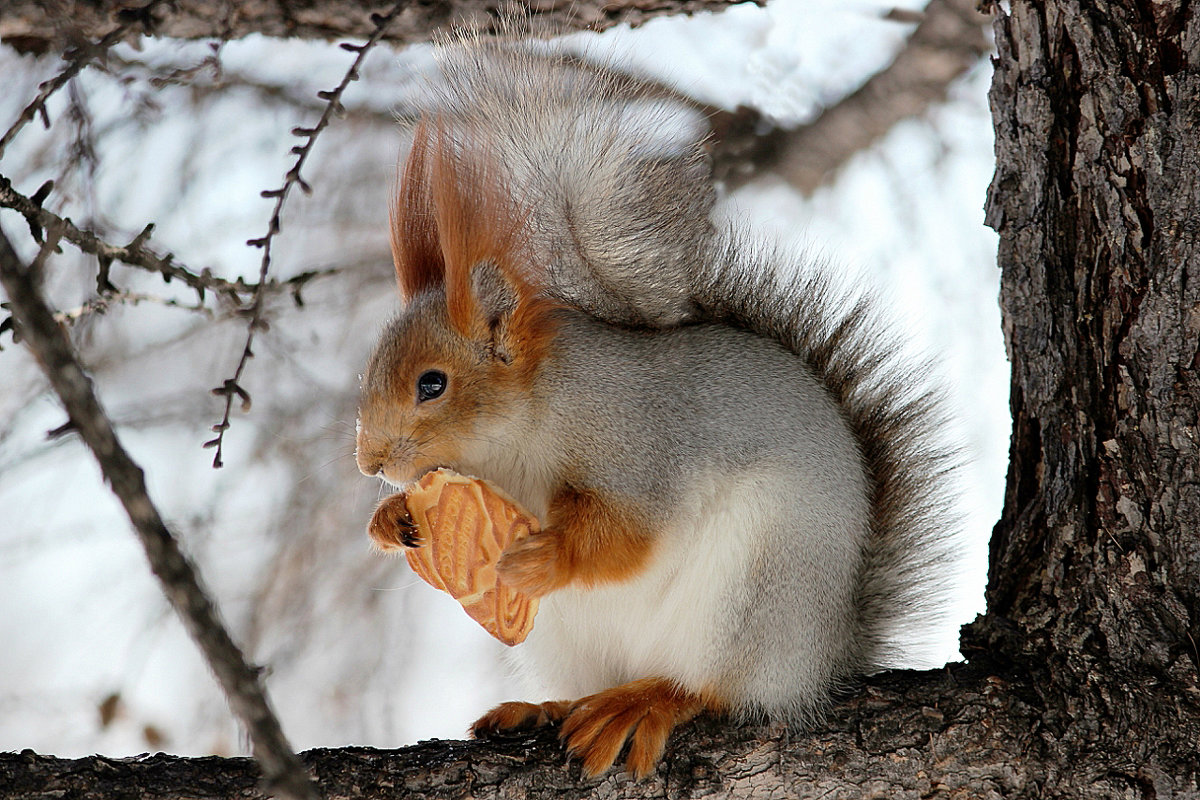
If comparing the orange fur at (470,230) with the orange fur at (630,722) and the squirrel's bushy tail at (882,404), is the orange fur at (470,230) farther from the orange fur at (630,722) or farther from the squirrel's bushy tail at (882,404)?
the orange fur at (630,722)

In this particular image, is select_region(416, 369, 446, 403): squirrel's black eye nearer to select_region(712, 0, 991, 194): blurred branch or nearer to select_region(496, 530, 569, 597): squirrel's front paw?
select_region(496, 530, 569, 597): squirrel's front paw

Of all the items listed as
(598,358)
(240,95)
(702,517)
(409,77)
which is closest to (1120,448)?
(702,517)

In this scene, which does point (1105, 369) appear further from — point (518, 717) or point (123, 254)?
point (123, 254)

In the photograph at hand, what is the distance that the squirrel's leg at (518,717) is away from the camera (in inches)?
71.3

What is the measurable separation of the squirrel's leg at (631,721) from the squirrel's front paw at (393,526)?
1.23ft

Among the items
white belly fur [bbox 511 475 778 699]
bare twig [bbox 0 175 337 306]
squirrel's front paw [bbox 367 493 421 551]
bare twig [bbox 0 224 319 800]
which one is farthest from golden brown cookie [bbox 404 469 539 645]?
bare twig [bbox 0 224 319 800]

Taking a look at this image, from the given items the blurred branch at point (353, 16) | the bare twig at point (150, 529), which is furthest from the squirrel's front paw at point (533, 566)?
the blurred branch at point (353, 16)

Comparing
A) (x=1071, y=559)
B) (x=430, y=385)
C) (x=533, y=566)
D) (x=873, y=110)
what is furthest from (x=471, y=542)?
(x=873, y=110)

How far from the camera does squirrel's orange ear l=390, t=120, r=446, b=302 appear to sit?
1.82 m

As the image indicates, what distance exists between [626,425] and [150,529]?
106 centimetres

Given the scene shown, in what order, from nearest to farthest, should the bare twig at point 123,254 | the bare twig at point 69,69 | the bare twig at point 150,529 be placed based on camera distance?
the bare twig at point 150,529 < the bare twig at point 69,69 < the bare twig at point 123,254

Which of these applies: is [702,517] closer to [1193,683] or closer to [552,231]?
[552,231]

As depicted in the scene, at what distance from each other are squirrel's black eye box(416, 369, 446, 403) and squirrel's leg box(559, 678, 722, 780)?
545 millimetres

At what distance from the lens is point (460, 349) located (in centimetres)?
175
